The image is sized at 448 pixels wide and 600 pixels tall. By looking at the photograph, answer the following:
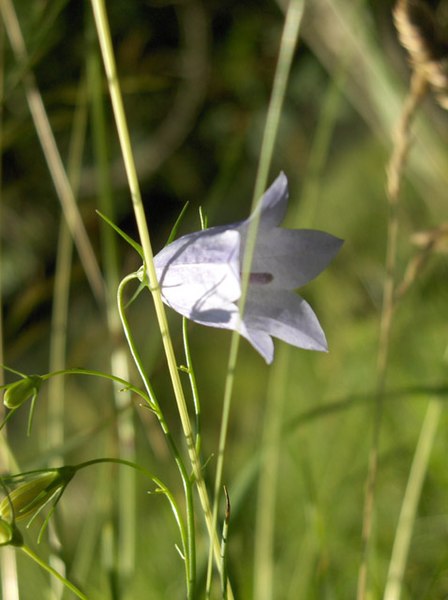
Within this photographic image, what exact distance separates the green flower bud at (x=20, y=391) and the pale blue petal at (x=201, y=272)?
0.23ft

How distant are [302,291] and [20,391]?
1.07m

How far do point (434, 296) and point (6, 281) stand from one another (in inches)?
56.5

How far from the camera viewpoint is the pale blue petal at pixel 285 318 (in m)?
0.31

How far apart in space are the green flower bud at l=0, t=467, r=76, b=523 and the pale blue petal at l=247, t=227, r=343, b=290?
0.13 metres

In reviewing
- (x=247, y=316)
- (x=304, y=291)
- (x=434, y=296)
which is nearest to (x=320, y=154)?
(x=247, y=316)

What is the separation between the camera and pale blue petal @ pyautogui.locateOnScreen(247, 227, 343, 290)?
316mm

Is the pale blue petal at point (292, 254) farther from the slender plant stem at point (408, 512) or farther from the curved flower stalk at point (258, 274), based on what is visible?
the slender plant stem at point (408, 512)

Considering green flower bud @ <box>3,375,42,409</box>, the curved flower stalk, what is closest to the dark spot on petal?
the curved flower stalk

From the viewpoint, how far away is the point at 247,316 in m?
0.34

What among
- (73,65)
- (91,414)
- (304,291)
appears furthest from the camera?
(73,65)

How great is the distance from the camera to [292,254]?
33cm

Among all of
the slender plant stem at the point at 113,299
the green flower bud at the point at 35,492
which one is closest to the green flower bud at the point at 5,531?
the green flower bud at the point at 35,492

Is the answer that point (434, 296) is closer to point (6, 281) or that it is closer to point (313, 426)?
point (313, 426)

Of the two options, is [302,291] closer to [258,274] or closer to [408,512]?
[408,512]
